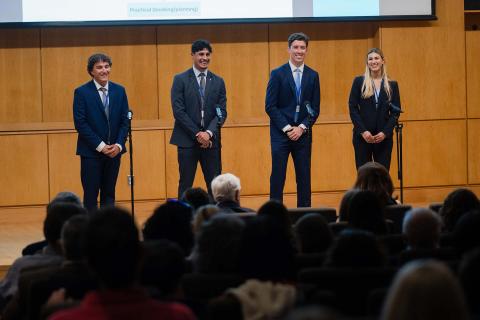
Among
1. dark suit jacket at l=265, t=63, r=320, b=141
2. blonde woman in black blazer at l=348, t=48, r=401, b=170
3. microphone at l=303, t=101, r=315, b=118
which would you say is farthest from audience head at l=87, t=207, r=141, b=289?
blonde woman in black blazer at l=348, t=48, r=401, b=170

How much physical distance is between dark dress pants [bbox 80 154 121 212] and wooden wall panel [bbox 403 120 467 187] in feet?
12.3

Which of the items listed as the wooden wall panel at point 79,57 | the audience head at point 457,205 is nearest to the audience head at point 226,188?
the audience head at point 457,205

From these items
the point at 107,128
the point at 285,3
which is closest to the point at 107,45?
the point at 285,3

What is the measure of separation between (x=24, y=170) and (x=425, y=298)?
7932 millimetres

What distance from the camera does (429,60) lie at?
980 centimetres

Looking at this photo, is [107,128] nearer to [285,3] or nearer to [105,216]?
[285,3]

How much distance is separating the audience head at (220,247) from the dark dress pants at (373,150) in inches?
177

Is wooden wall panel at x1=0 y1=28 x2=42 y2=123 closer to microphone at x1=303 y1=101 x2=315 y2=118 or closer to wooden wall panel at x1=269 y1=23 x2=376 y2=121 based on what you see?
wooden wall panel at x1=269 y1=23 x2=376 y2=121

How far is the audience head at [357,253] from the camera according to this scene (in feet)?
10.9

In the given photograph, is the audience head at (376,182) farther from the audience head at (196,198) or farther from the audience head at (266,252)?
the audience head at (266,252)

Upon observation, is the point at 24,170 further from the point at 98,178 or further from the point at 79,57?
the point at 98,178

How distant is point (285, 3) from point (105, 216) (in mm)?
7291

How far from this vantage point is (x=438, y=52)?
32.1ft

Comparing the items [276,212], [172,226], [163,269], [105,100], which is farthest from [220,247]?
[105,100]
